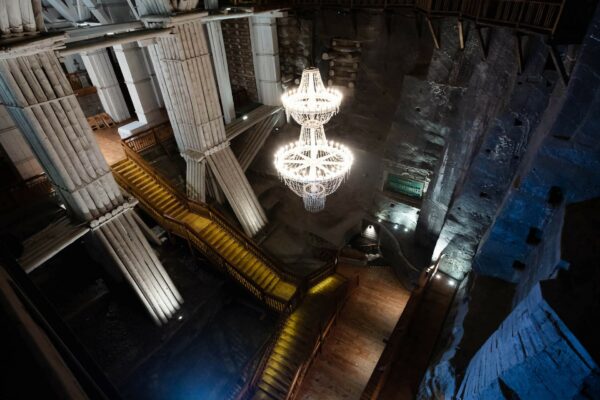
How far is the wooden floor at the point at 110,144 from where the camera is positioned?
35.9ft

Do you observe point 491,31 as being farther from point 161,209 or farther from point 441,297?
point 161,209

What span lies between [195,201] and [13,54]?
5.86m

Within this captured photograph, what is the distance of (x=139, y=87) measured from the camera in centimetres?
1190

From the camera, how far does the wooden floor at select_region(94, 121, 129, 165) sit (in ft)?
35.9

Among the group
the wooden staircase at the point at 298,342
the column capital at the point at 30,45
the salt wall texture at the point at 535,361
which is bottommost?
the wooden staircase at the point at 298,342

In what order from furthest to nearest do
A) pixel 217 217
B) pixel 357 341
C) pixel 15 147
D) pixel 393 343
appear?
pixel 217 217 → pixel 15 147 → pixel 357 341 → pixel 393 343

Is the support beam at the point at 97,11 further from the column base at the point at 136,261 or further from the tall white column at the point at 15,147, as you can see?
the column base at the point at 136,261

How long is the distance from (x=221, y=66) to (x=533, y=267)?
38.3 feet

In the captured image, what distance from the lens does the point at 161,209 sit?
10.4m

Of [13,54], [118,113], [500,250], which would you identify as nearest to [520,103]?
[500,250]

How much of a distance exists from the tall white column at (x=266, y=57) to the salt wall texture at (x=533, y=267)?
8.68 meters

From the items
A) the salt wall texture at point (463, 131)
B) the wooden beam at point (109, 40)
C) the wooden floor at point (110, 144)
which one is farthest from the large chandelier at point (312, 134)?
the wooden floor at point (110, 144)

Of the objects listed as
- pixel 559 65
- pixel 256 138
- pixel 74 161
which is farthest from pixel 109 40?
pixel 559 65

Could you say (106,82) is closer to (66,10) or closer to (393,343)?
(66,10)
